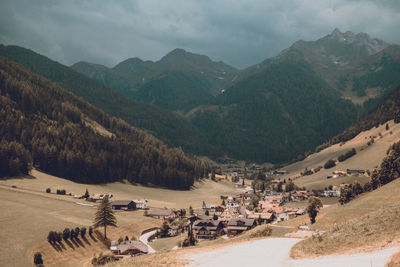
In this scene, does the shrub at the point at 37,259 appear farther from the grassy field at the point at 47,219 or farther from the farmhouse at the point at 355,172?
the farmhouse at the point at 355,172

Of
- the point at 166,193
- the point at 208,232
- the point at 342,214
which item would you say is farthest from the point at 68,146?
the point at 342,214

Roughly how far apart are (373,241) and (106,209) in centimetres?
7119

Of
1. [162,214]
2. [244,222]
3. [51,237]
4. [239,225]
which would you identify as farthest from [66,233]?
[244,222]

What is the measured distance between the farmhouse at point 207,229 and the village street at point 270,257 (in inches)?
2105

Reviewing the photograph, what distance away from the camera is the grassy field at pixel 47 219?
67.4 m

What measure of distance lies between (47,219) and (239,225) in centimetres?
5700

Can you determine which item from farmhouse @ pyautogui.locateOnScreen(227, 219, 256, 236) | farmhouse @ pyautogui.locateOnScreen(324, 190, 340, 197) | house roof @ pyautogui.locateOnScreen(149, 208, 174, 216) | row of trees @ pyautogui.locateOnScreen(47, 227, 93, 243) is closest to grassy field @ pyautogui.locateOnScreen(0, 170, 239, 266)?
row of trees @ pyautogui.locateOnScreen(47, 227, 93, 243)

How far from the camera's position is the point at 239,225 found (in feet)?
340

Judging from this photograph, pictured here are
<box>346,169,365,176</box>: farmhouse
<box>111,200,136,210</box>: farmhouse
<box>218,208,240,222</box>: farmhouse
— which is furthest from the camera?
<box>346,169,365,176</box>: farmhouse

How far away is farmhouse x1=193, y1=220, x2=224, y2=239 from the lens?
98831mm

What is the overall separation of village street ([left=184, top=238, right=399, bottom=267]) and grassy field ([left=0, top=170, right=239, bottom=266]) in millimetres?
42065

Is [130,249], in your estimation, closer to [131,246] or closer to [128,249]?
[128,249]

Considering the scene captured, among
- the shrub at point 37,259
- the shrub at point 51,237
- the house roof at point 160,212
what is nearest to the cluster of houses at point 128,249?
the shrub at point 51,237

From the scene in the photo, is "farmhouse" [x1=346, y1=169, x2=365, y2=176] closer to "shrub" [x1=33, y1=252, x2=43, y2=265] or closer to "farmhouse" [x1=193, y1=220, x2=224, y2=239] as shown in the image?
"farmhouse" [x1=193, y1=220, x2=224, y2=239]
